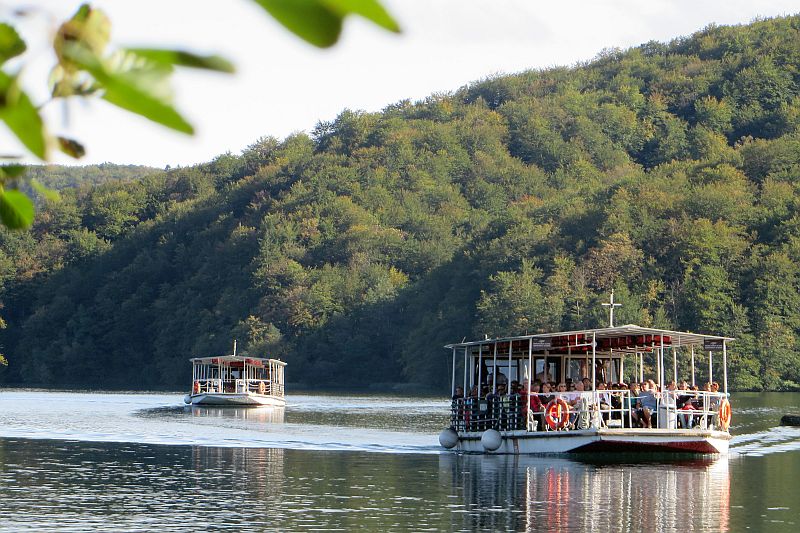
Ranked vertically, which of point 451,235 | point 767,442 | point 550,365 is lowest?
point 767,442

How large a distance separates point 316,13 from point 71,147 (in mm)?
247

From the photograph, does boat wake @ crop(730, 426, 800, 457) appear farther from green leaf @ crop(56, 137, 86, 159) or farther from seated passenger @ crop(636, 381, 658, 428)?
green leaf @ crop(56, 137, 86, 159)

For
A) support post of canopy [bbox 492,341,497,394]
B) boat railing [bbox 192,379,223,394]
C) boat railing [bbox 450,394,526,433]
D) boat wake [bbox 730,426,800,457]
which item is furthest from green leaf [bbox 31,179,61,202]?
boat railing [bbox 192,379,223,394]

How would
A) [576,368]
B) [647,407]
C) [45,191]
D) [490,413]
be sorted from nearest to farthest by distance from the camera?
1. [45,191]
2. [647,407]
3. [490,413]
4. [576,368]

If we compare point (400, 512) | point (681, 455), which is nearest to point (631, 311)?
point (681, 455)

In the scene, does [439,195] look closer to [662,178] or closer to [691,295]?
[662,178]

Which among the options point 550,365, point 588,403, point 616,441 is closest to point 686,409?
point 616,441

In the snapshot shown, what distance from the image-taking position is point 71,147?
3.20ft

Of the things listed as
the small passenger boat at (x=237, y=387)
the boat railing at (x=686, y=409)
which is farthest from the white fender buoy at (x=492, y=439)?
the small passenger boat at (x=237, y=387)

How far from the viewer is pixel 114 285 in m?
125

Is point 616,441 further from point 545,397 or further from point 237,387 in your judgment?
point 237,387

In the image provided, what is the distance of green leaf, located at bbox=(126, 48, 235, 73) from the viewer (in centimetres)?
87

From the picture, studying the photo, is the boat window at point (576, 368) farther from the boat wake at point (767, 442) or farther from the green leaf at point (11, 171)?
the green leaf at point (11, 171)

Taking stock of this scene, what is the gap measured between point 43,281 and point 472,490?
106 metres
